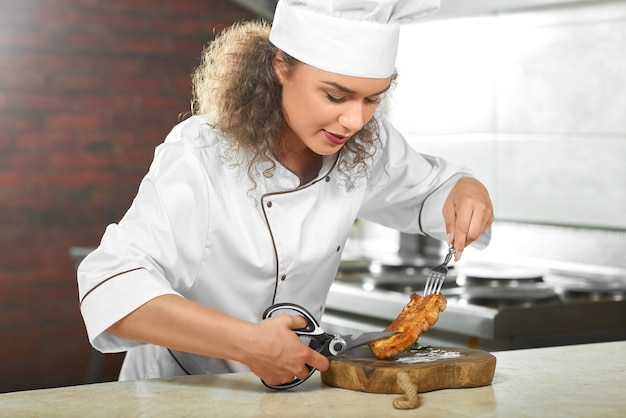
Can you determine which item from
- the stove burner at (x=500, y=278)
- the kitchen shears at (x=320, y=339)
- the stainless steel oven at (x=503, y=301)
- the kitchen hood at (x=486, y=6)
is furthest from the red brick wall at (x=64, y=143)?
the kitchen shears at (x=320, y=339)

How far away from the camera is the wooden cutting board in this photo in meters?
1.39

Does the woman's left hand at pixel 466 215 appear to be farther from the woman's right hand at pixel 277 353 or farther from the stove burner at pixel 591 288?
the stove burner at pixel 591 288

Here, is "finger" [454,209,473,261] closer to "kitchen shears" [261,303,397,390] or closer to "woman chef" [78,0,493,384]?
"woman chef" [78,0,493,384]

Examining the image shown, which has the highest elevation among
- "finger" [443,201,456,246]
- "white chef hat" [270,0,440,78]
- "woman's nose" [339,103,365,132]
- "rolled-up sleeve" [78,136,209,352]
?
"white chef hat" [270,0,440,78]

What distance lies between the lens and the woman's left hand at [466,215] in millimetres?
1776

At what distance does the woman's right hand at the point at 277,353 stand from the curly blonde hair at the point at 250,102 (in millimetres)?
402

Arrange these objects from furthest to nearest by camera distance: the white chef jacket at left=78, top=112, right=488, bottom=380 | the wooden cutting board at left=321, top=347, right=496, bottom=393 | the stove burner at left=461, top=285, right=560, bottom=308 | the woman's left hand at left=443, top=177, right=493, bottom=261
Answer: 1. the stove burner at left=461, top=285, right=560, bottom=308
2. the woman's left hand at left=443, top=177, right=493, bottom=261
3. the white chef jacket at left=78, top=112, right=488, bottom=380
4. the wooden cutting board at left=321, top=347, right=496, bottom=393

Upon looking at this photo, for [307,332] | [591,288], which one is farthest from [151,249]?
[591,288]

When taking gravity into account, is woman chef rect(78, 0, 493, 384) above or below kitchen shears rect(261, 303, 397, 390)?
above

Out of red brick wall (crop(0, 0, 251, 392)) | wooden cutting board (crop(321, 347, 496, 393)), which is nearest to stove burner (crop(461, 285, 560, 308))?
wooden cutting board (crop(321, 347, 496, 393))

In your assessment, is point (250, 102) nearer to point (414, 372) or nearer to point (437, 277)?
point (437, 277)

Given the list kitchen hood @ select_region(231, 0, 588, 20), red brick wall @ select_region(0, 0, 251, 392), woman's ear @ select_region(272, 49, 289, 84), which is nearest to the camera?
woman's ear @ select_region(272, 49, 289, 84)

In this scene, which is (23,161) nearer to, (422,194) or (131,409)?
(422,194)

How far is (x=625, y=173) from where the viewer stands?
2734mm
